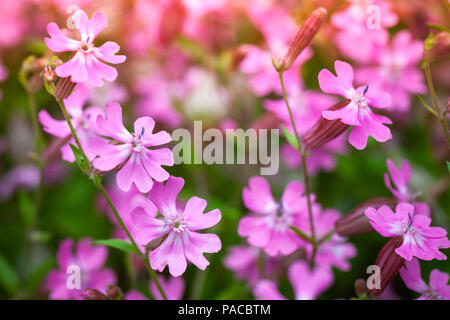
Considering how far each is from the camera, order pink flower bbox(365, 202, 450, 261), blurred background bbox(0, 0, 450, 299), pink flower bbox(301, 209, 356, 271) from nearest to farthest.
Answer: pink flower bbox(365, 202, 450, 261)
pink flower bbox(301, 209, 356, 271)
blurred background bbox(0, 0, 450, 299)

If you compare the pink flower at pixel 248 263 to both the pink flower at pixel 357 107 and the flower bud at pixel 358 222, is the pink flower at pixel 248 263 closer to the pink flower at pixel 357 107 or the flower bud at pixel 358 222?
the flower bud at pixel 358 222

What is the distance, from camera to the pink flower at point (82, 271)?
69 centimetres

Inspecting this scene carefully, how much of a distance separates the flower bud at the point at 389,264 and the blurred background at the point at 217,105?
9.3 inches

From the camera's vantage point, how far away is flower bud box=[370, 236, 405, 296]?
0.53m

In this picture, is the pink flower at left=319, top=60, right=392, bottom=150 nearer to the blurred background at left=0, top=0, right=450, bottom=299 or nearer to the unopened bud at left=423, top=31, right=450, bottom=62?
the unopened bud at left=423, top=31, right=450, bottom=62

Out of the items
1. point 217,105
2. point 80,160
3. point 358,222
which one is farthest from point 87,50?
point 217,105

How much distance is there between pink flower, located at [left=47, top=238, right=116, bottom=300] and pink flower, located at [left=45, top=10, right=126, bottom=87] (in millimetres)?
264

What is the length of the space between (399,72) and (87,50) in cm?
57

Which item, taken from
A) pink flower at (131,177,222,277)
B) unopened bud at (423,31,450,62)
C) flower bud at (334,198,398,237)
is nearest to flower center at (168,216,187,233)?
pink flower at (131,177,222,277)

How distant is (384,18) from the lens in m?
0.84

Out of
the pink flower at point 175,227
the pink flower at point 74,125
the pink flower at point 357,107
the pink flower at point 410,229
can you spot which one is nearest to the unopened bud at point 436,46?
the pink flower at point 357,107
